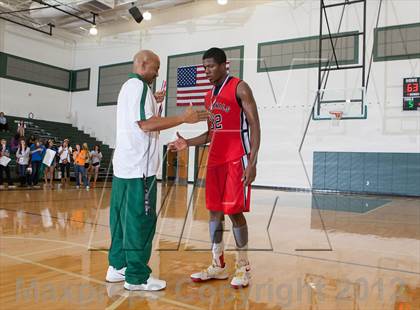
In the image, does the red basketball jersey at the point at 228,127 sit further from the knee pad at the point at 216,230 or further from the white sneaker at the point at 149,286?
the white sneaker at the point at 149,286

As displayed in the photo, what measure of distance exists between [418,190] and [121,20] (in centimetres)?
1379

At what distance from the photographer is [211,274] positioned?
8.84 ft

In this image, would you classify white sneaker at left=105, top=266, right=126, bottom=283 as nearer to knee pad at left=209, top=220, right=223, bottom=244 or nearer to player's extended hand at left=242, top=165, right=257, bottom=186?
knee pad at left=209, top=220, right=223, bottom=244

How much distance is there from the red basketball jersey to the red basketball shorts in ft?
0.16

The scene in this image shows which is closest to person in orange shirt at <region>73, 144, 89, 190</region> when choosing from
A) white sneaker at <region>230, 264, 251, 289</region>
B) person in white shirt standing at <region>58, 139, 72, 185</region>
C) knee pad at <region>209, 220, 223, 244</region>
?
person in white shirt standing at <region>58, 139, 72, 185</region>

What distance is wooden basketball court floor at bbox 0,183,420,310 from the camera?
88.4 inches

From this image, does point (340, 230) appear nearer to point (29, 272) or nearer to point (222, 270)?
point (222, 270)

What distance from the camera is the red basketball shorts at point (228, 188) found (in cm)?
255

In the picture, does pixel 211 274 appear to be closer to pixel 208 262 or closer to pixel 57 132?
pixel 208 262

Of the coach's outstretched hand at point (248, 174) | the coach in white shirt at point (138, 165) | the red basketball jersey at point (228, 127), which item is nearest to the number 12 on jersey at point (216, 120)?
the red basketball jersey at point (228, 127)

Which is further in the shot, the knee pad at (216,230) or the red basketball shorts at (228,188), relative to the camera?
the knee pad at (216,230)

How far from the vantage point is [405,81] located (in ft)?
36.8

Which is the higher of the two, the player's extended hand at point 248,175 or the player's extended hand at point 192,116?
the player's extended hand at point 192,116

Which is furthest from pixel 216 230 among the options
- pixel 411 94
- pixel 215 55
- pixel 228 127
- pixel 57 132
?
pixel 57 132
